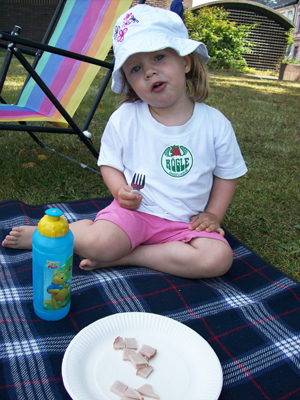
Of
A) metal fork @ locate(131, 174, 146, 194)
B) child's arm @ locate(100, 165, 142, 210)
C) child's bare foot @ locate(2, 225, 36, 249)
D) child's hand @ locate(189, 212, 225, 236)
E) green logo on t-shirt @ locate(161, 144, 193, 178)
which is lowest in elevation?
child's bare foot @ locate(2, 225, 36, 249)

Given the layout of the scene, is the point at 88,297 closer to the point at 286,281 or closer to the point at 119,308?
the point at 119,308

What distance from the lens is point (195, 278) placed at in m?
1.59

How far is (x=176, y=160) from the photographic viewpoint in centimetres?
171

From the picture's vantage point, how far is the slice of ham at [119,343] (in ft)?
3.62

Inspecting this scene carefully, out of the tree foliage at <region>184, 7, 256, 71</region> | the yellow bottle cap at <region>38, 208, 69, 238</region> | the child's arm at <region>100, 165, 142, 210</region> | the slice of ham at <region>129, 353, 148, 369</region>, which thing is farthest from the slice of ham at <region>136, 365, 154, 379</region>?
the tree foliage at <region>184, 7, 256, 71</region>

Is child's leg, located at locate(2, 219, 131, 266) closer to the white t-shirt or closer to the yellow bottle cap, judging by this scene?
the white t-shirt

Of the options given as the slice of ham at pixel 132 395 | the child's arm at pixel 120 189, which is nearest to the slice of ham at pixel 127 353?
the slice of ham at pixel 132 395

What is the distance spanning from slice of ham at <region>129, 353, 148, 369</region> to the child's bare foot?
2.74ft

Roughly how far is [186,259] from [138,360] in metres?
0.57

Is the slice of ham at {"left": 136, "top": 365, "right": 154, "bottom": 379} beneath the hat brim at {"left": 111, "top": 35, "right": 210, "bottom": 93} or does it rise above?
beneath

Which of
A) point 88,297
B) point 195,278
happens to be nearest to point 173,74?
point 195,278

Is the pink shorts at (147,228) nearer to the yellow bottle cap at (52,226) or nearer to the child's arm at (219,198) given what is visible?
the child's arm at (219,198)

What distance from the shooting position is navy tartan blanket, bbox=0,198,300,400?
1.09 meters

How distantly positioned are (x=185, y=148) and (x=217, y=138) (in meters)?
0.16
